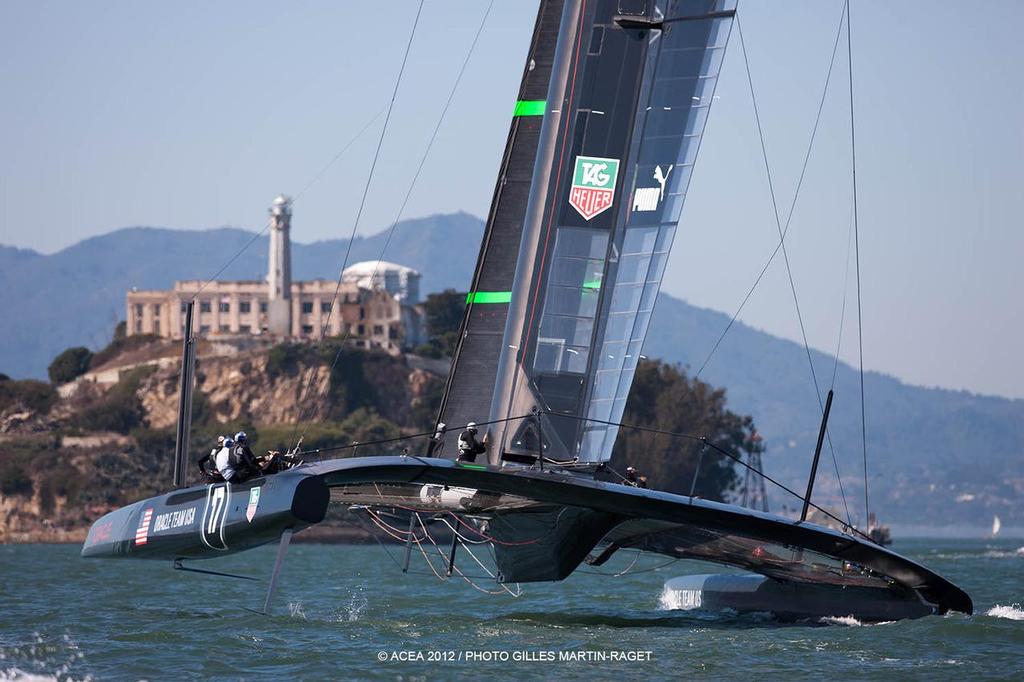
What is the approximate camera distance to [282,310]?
93.2 metres

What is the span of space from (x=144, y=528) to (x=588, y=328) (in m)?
4.36

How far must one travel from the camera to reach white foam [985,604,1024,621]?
57.3 feet

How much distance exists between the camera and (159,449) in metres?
71.8

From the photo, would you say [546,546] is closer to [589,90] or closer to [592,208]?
[592,208]

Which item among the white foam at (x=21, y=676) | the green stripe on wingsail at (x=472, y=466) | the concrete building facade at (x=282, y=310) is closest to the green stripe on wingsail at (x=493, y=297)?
the green stripe on wingsail at (x=472, y=466)

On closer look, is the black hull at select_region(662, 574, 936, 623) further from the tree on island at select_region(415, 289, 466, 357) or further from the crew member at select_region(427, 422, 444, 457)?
the tree on island at select_region(415, 289, 466, 357)

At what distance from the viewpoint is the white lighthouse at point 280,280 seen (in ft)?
302

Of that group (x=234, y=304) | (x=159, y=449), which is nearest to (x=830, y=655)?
(x=159, y=449)

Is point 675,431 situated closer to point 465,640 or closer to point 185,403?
point 465,640

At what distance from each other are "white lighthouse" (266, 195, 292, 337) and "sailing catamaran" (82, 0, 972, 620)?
7676 cm

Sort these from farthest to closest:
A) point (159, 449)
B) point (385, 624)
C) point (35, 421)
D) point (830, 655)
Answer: point (35, 421), point (159, 449), point (385, 624), point (830, 655)

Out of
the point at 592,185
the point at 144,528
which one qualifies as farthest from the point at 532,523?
the point at 144,528

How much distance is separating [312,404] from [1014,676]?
69883mm

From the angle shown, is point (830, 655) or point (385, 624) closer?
point (830, 655)
